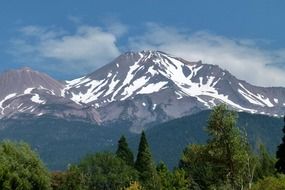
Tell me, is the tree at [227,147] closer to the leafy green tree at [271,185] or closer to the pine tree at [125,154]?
the leafy green tree at [271,185]

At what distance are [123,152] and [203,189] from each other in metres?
20.0

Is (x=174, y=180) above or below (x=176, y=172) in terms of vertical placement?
below

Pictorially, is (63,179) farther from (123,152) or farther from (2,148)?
(2,148)

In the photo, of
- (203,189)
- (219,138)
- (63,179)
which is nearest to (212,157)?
(219,138)

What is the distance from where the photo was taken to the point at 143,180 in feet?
350

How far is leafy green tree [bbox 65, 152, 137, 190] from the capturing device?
11050cm

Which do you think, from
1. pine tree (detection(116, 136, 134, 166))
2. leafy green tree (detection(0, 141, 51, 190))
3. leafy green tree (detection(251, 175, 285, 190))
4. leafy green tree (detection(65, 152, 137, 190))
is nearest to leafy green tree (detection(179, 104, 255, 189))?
leafy green tree (detection(251, 175, 285, 190))

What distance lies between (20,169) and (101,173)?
36795 mm

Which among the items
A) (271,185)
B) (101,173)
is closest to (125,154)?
(101,173)

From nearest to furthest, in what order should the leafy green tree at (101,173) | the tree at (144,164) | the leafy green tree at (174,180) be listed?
the leafy green tree at (174,180) → the tree at (144,164) → the leafy green tree at (101,173)

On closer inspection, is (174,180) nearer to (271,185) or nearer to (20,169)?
(20,169)

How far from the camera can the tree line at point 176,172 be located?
2261 inches

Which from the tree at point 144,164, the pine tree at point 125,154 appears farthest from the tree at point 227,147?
the pine tree at point 125,154

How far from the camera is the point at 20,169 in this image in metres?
84.6
